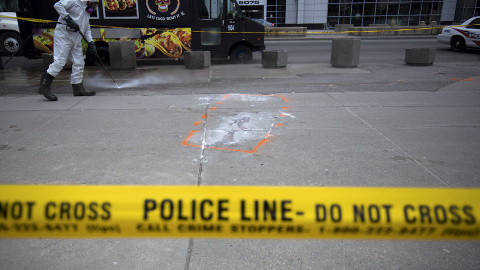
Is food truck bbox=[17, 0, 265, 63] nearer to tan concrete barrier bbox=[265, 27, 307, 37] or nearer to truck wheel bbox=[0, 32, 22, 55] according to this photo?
truck wheel bbox=[0, 32, 22, 55]

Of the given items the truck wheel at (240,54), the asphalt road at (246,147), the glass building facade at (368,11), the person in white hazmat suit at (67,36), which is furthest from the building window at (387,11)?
the person in white hazmat suit at (67,36)

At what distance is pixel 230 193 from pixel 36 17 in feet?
43.4

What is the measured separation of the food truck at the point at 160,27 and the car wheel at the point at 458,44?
9881 millimetres

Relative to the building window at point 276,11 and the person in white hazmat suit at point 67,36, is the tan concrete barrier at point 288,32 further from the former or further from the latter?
the person in white hazmat suit at point 67,36

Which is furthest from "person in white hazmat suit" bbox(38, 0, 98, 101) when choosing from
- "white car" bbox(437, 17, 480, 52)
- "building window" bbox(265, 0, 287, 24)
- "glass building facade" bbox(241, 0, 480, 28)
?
"building window" bbox(265, 0, 287, 24)

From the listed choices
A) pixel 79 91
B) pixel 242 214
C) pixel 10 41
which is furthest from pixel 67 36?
pixel 10 41

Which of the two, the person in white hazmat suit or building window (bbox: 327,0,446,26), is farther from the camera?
building window (bbox: 327,0,446,26)

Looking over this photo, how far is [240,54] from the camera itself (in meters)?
13.5

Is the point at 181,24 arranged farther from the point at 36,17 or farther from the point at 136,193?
the point at 136,193

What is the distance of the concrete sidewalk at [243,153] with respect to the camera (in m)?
2.67

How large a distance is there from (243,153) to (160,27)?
9.52m

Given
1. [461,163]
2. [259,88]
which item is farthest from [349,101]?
[461,163]

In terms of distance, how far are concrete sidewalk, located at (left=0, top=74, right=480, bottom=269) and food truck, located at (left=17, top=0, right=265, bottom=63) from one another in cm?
525

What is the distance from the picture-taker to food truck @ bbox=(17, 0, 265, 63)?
40.1 ft
